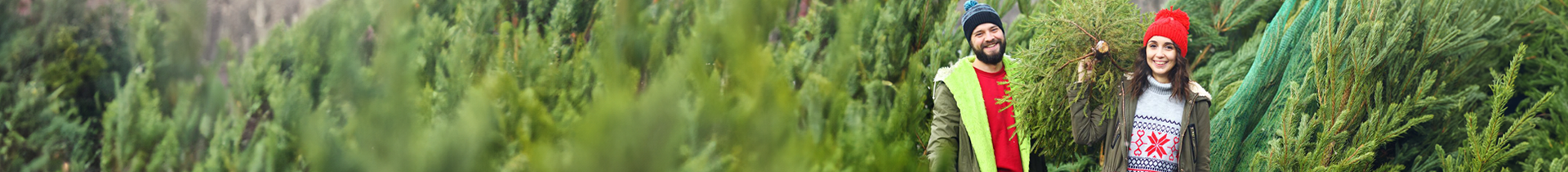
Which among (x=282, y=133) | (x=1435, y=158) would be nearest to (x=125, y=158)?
(x=282, y=133)

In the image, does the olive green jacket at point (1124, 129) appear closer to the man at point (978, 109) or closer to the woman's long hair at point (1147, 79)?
the woman's long hair at point (1147, 79)

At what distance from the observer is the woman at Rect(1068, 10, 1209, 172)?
5.12 ft

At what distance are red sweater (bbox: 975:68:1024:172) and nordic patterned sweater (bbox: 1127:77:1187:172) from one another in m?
0.21

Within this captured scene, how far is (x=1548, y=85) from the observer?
2.67 metres

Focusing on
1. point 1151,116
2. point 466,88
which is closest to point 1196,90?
point 1151,116

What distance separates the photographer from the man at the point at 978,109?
5.29ft

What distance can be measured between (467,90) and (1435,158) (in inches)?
99.0

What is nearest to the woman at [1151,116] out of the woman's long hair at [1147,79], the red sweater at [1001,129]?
the woman's long hair at [1147,79]

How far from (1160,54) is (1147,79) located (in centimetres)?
6

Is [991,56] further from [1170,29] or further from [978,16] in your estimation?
[1170,29]

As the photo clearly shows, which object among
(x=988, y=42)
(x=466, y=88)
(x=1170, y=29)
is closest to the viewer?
(x=466, y=88)

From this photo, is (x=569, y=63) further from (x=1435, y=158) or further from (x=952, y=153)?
(x=1435, y=158)

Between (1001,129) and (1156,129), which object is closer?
(1156,129)

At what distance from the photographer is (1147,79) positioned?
61.7 inches
